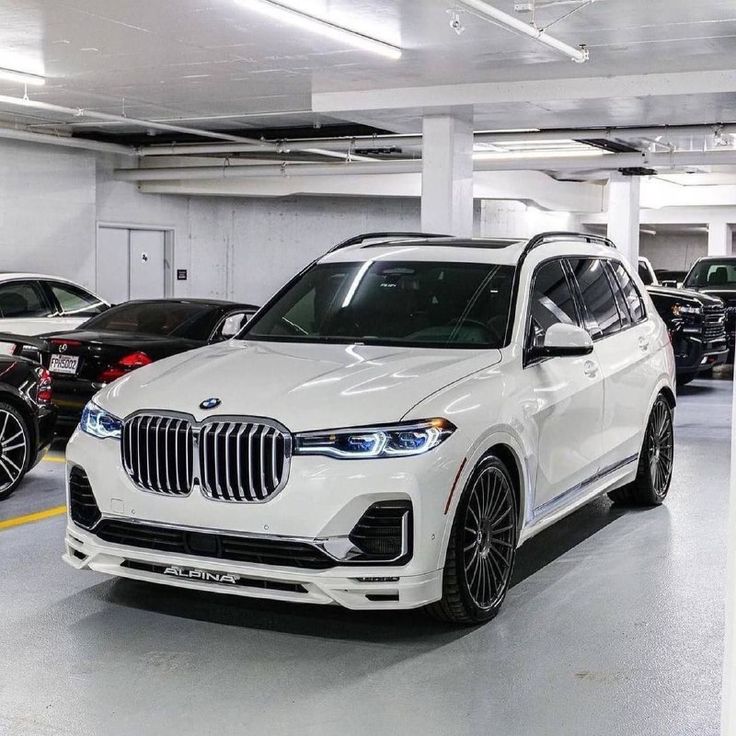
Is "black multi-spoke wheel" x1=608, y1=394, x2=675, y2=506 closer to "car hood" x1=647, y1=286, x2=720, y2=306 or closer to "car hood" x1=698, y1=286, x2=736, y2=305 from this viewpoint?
"car hood" x1=647, y1=286, x2=720, y2=306

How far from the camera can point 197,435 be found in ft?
15.1

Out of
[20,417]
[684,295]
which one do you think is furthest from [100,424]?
[684,295]

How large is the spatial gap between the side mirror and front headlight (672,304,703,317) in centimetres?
961

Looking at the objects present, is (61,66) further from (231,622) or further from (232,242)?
(232,242)

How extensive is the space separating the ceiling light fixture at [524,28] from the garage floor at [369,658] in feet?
15.4

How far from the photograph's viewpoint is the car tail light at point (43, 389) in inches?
303

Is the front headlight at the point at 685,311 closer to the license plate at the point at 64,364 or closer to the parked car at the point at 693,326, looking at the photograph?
the parked car at the point at 693,326

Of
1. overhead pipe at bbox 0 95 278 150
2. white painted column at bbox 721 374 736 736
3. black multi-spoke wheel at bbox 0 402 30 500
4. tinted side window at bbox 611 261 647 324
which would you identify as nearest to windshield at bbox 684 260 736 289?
overhead pipe at bbox 0 95 278 150

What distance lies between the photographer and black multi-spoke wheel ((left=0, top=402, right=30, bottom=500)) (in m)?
7.44

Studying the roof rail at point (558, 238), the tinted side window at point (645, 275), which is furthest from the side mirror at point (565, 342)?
the tinted side window at point (645, 275)

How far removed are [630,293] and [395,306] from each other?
2056 millimetres

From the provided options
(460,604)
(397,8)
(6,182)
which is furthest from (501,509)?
(6,182)

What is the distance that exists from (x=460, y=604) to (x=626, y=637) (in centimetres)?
75

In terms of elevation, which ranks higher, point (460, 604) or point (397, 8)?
point (397, 8)
